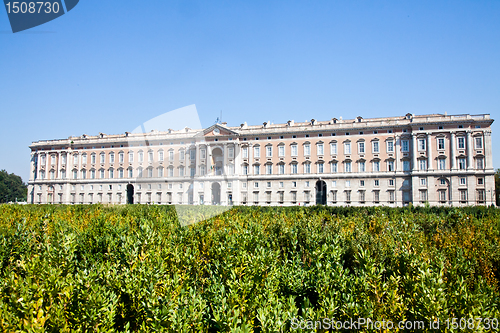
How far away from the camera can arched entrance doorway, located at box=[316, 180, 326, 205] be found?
4972 centimetres

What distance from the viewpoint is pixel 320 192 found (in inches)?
1959

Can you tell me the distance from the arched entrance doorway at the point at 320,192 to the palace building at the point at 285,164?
6.3 inches

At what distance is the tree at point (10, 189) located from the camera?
9044cm

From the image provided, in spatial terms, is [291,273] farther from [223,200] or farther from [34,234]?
[223,200]

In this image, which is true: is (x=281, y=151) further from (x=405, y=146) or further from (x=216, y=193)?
(x=405, y=146)

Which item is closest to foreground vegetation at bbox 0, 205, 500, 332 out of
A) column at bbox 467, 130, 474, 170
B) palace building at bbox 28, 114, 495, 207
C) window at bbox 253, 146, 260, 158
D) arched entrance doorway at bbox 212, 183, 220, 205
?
palace building at bbox 28, 114, 495, 207

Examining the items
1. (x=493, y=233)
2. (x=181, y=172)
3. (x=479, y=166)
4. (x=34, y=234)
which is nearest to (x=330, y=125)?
(x=479, y=166)

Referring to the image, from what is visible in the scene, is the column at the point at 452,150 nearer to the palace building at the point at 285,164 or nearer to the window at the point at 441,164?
the palace building at the point at 285,164

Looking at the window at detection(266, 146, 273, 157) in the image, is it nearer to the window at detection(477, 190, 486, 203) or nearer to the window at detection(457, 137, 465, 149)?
the window at detection(457, 137, 465, 149)

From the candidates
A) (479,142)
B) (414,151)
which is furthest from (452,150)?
(414,151)

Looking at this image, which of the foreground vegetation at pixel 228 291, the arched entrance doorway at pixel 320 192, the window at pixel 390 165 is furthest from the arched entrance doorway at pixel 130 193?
the foreground vegetation at pixel 228 291

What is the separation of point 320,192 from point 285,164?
23.7ft

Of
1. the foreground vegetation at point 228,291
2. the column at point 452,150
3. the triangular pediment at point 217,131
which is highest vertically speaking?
the triangular pediment at point 217,131

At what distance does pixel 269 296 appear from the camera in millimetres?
5430
